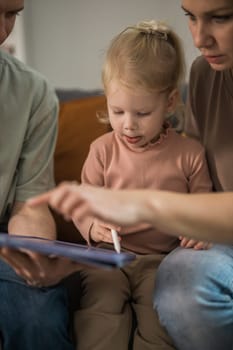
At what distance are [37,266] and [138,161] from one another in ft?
1.26

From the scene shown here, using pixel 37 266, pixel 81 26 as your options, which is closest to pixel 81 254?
pixel 37 266

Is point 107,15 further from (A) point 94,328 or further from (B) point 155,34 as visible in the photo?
(A) point 94,328

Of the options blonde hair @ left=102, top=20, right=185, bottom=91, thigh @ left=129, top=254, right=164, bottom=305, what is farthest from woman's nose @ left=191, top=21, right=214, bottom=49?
thigh @ left=129, top=254, right=164, bottom=305

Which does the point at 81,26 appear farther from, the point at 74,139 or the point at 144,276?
the point at 144,276

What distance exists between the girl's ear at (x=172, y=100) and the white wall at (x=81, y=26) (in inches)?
34.0

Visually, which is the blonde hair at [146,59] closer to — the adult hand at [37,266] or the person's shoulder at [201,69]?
the person's shoulder at [201,69]

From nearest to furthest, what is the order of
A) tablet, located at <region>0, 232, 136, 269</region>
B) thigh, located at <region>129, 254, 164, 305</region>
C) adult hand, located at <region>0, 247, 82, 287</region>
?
tablet, located at <region>0, 232, 136, 269</region> < adult hand, located at <region>0, 247, 82, 287</region> < thigh, located at <region>129, 254, 164, 305</region>

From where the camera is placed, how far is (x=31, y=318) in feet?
3.94

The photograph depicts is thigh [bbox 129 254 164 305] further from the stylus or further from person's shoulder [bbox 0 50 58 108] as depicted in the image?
person's shoulder [bbox 0 50 58 108]

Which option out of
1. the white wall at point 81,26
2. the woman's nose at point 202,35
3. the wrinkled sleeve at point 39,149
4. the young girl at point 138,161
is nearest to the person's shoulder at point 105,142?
the young girl at point 138,161

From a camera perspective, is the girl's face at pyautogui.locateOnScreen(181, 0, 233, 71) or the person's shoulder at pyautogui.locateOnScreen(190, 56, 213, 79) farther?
the person's shoulder at pyautogui.locateOnScreen(190, 56, 213, 79)

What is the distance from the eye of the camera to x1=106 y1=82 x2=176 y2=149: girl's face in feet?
4.38

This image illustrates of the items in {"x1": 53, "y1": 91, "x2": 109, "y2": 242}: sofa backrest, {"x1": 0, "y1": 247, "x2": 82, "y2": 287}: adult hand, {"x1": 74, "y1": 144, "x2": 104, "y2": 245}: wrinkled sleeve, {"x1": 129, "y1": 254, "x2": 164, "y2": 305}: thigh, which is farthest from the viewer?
{"x1": 53, "y1": 91, "x2": 109, "y2": 242}: sofa backrest

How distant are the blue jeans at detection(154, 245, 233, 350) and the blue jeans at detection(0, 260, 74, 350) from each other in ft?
0.66
